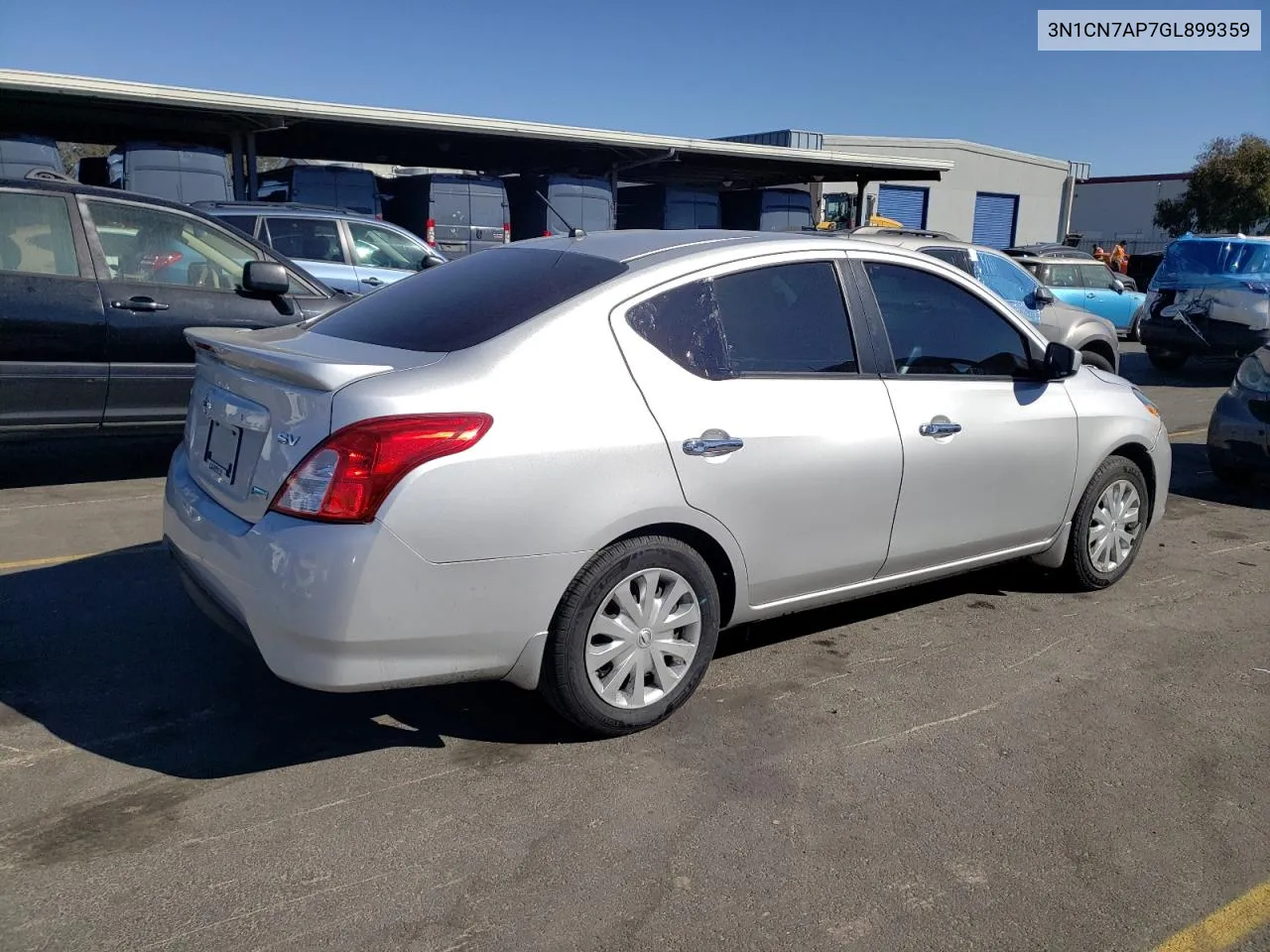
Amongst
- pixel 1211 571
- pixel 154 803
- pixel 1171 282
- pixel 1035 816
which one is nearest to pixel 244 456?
pixel 154 803

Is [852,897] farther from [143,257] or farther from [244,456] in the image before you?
[143,257]

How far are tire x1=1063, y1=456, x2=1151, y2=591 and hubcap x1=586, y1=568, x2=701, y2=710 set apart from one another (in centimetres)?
233

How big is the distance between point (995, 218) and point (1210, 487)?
3416 cm

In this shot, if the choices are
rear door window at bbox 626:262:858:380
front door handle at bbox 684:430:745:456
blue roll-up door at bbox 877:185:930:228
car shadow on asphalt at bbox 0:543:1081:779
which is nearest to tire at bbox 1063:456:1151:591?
car shadow on asphalt at bbox 0:543:1081:779

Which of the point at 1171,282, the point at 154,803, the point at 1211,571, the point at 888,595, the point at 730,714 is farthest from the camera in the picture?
the point at 1171,282

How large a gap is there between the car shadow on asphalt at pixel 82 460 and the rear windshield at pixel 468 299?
3.49 metres

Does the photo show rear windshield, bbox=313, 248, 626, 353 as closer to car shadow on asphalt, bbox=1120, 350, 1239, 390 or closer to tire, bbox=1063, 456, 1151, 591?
tire, bbox=1063, 456, 1151, 591

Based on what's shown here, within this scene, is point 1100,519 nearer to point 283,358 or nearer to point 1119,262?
point 283,358

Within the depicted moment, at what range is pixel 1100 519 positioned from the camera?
518 cm

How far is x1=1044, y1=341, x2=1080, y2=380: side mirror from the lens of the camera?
471 centimetres

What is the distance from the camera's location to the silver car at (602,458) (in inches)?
120

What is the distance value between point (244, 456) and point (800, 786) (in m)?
1.99

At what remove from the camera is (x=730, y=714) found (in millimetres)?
3832

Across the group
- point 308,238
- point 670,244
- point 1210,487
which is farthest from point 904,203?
point 670,244
